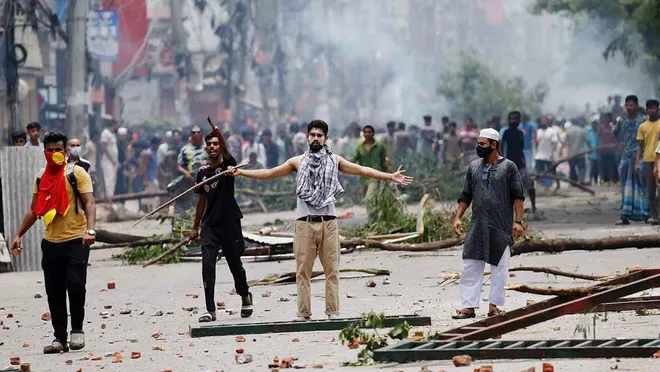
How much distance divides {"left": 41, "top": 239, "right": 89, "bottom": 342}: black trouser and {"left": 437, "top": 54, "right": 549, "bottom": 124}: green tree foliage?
4375 centimetres

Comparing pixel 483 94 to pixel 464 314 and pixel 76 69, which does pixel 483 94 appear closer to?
pixel 76 69

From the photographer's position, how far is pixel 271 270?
49.4ft

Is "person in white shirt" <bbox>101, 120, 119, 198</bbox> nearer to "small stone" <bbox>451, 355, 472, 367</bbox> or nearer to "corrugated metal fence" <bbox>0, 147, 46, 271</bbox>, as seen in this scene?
"corrugated metal fence" <bbox>0, 147, 46, 271</bbox>

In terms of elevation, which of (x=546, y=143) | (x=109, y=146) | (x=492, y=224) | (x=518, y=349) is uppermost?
(x=109, y=146)

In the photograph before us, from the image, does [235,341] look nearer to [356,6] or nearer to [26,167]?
[26,167]

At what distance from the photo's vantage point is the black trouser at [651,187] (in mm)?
18500

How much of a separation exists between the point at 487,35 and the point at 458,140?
69391 millimetres

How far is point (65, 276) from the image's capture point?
10.1m

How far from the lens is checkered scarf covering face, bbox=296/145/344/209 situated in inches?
418

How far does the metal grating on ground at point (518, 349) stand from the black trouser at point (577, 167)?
2488 centimetres

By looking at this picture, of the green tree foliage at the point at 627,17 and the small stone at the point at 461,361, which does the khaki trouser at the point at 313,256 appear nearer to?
the small stone at the point at 461,361

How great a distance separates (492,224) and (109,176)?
840 inches

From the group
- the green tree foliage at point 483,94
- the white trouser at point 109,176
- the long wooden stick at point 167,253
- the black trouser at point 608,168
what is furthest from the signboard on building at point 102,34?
the long wooden stick at point 167,253

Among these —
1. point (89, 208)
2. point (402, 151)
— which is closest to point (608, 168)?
point (402, 151)
